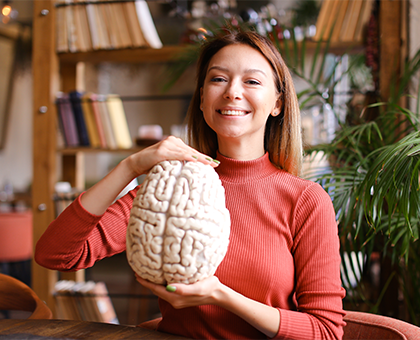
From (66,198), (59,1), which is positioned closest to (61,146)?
(66,198)

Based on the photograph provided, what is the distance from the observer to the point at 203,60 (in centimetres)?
139

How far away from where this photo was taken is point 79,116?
2643mm

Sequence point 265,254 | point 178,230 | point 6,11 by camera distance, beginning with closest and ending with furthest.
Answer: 1. point 178,230
2. point 265,254
3. point 6,11

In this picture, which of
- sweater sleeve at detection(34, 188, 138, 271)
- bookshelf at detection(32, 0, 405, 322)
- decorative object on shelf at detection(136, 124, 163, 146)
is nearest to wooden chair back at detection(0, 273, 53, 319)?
sweater sleeve at detection(34, 188, 138, 271)

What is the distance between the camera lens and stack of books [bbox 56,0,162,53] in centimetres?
250

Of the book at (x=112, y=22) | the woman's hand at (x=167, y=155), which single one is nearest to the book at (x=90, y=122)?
the book at (x=112, y=22)

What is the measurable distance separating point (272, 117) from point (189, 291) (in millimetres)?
772

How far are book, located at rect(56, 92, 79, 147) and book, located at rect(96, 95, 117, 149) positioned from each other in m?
0.17

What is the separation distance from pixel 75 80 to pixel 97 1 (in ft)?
1.96

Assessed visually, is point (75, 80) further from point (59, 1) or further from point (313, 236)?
point (313, 236)

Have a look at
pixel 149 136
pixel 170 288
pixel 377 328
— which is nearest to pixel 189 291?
pixel 170 288

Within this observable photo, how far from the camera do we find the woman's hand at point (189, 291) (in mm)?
839

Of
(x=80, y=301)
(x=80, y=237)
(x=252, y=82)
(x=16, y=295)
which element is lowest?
(x=80, y=301)

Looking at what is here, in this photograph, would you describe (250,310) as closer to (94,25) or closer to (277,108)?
(277,108)
